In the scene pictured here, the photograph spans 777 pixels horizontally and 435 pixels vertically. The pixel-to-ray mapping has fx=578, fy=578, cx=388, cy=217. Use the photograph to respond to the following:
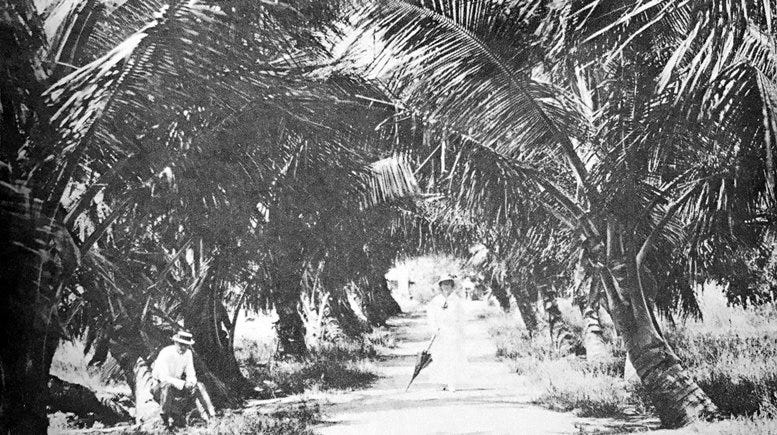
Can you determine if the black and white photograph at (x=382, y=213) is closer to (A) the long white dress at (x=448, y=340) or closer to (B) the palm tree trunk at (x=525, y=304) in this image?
(A) the long white dress at (x=448, y=340)

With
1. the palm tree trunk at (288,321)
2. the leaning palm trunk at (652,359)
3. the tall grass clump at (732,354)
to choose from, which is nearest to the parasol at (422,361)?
the palm tree trunk at (288,321)

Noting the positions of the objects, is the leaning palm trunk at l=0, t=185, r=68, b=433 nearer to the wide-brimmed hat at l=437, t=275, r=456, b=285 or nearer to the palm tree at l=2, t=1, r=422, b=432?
the palm tree at l=2, t=1, r=422, b=432

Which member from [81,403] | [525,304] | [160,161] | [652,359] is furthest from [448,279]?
[81,403]

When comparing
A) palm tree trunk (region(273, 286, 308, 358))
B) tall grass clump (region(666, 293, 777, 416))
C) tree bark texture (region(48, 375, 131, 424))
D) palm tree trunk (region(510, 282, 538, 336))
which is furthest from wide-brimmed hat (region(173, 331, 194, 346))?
tall grass clump (region(666, 293, 777, 416))

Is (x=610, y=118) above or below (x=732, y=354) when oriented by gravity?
above

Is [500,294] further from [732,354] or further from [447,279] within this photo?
[732,354]

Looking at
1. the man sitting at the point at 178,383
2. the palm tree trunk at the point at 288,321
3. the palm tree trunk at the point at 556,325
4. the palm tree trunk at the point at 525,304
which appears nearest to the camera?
the man sitting at the point at 178,383
